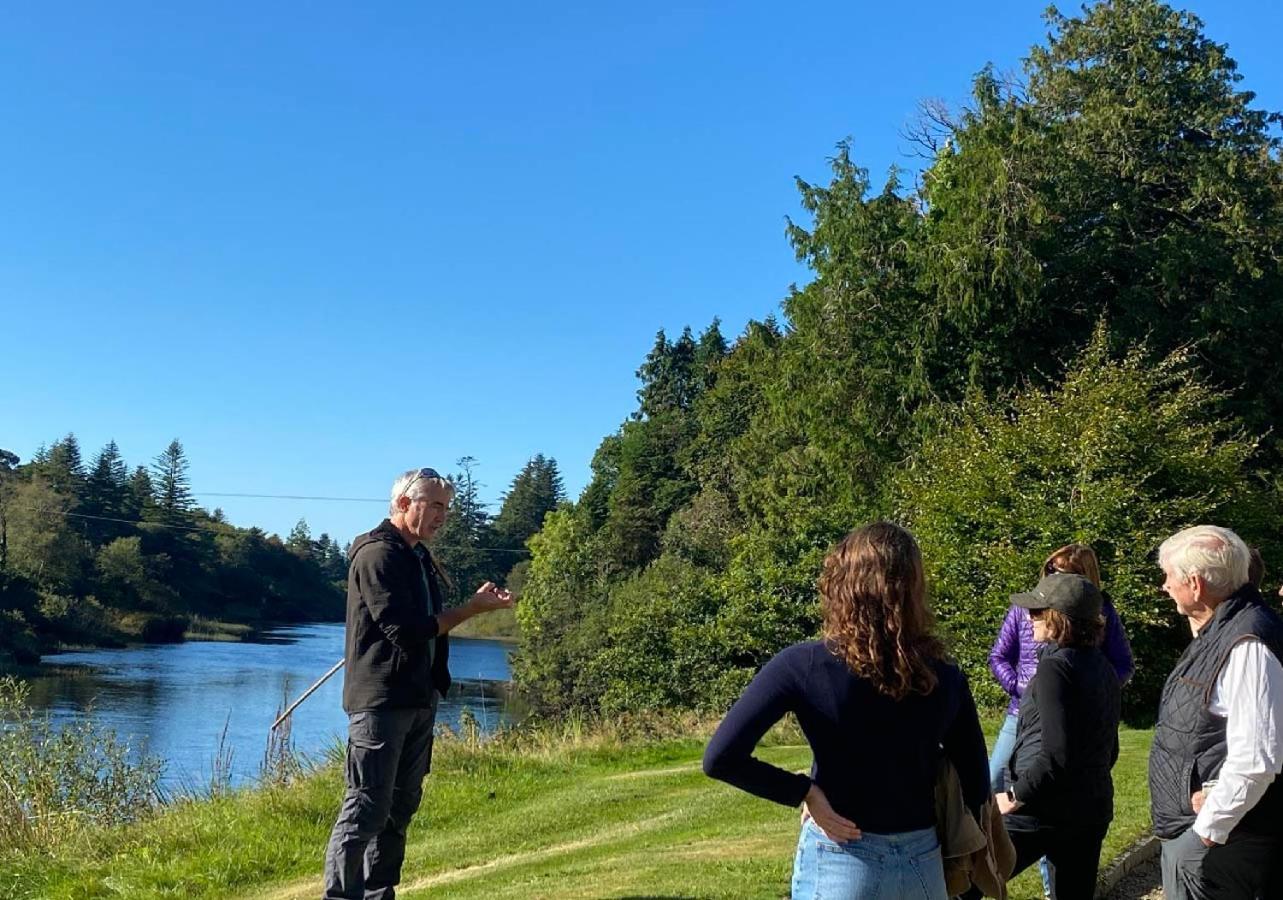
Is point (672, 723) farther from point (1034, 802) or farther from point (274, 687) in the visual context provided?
point (274, 687)

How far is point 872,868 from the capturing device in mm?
2797

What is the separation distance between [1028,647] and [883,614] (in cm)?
286

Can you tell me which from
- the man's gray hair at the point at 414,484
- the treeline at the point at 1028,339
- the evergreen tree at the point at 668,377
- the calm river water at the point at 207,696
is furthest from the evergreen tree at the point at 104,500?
the man's gray hair at the point at 414,484

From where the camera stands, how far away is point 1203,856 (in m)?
3.44

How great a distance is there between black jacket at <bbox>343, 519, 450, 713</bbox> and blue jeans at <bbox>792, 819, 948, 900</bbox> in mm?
2460

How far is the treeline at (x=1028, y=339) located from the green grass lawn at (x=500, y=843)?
24.9 ft

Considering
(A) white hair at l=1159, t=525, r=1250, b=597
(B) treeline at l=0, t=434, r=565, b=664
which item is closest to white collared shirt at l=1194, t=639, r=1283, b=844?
(A) white hair at l=1159, t=525, r=1250, b=597

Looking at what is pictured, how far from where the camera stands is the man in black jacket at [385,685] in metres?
4.91

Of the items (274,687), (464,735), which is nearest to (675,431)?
(274,687)

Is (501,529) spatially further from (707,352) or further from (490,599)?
(490,599)

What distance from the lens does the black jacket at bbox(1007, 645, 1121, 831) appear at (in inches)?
155

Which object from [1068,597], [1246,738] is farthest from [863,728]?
[1068,597]

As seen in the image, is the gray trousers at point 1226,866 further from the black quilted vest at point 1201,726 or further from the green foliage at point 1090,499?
the green foliage at point 1090,499

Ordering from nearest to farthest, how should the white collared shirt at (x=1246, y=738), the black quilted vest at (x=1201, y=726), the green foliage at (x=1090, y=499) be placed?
the white collared shirt at (x=1246, y=738), the black quilted vest at (x=1201, y=726), the green foliage at (x=1090, y=499)
